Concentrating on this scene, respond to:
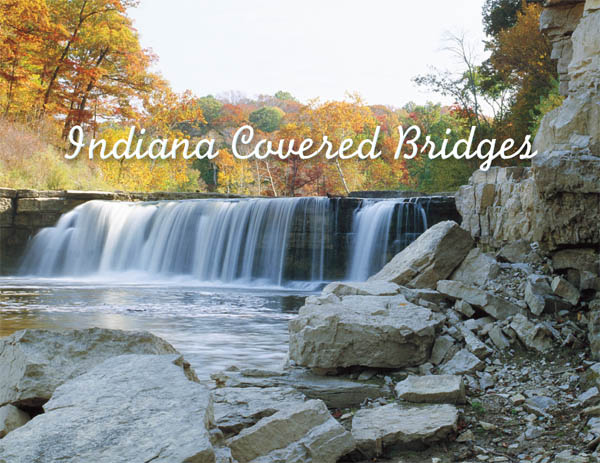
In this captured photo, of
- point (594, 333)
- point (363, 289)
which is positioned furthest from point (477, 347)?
point (363, 289)

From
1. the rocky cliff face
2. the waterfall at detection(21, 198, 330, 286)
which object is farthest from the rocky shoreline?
the waterfall at detection(21, 198, 330, 286)

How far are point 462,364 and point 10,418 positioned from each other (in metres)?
3.00

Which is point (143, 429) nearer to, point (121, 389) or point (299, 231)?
point (121, 389)

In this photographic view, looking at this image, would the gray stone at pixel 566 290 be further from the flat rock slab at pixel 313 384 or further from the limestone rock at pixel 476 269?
the flat rock slab at pixel 313 384

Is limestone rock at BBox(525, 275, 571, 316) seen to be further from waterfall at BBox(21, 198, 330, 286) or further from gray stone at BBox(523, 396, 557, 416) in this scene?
waterfall at BBox(21, 198, 330, 286)

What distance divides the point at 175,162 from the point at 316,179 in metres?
8.35

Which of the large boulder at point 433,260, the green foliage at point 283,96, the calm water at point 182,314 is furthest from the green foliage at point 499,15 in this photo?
the green foliage at point 283,96

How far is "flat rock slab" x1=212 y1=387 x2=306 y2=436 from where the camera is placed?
11.1ft

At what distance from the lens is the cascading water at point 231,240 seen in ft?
43.9

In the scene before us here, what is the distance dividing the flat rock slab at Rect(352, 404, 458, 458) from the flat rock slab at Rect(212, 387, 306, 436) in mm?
466

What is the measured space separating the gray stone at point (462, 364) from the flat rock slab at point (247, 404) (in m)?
1.15

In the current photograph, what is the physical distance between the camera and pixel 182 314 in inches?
357

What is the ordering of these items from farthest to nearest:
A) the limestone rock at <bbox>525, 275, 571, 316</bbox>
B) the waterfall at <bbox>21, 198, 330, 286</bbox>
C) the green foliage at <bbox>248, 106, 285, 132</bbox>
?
the green foliage at <bbox>248, 106, 285, 132</bbox>
the waterfall at <bbox>21, 198, 330, 286</bbox>
the limestone rock at <bbox>525, 275, 571, 316</bbox>

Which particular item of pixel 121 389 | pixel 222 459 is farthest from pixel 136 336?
pixel 222 459
